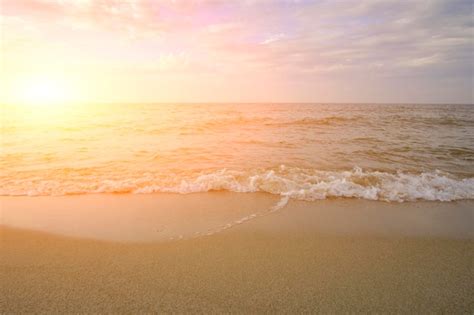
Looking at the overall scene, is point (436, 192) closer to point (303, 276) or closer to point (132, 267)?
point (303, 276)

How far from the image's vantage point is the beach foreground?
A: 2.67 metres

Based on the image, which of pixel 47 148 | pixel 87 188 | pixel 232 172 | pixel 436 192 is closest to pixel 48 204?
pixel 87 188

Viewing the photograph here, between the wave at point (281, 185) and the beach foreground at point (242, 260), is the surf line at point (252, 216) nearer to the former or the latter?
the beach foreground at point (242, 260)

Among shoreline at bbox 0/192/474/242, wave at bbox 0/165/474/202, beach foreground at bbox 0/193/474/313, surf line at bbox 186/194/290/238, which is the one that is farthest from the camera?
wave at bbox 0/165/474/202

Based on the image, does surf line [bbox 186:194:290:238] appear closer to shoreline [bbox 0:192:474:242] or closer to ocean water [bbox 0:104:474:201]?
shoreline [bbox 0:192:474:242]

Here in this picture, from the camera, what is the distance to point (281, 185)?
21.2ft

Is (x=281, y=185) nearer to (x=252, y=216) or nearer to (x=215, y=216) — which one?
(x=252, y=216)

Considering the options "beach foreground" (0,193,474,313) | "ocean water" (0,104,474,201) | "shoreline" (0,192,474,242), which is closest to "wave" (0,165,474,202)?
"ocean water" (0,104,474,201)

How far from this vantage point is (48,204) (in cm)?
537

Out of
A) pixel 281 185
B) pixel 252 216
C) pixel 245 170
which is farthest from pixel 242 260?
pixel 245 170

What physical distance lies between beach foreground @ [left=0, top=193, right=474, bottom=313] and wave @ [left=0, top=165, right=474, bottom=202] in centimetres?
71

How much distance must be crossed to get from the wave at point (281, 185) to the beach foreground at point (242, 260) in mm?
708

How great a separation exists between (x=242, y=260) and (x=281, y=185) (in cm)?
329

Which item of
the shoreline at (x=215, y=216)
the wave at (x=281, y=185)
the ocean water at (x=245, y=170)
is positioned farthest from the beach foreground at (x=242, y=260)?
the ocean water at (x=245, y=170)
